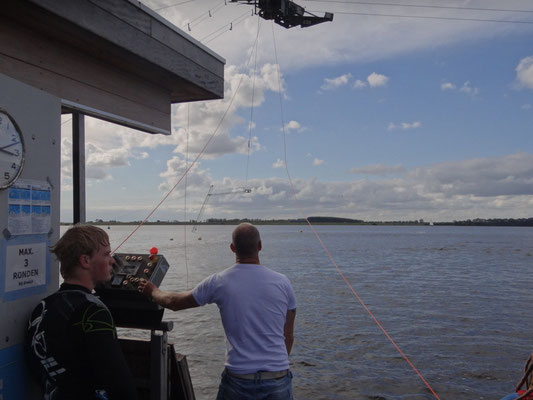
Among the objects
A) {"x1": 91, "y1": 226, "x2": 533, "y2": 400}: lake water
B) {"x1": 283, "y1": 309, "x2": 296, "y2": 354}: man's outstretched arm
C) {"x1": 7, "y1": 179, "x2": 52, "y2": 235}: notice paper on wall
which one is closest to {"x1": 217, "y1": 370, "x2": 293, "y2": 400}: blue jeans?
{"x1": 283, "y1": 309, "x2": 296, "y2": 354}: man's outstretched arm

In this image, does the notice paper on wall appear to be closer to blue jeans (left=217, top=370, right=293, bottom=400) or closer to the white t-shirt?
the white t-shirt

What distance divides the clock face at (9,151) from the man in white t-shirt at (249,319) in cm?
118

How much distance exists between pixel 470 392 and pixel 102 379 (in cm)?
1018

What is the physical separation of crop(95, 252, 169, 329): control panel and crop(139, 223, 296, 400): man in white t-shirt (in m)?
0.12

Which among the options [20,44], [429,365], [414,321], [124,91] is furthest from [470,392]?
[20,44]

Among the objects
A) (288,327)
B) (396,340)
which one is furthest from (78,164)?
(396,340)

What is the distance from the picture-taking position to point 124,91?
15.0 ft

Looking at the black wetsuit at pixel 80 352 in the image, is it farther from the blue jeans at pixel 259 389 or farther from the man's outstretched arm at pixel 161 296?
the blue jeans at pixel 259 389

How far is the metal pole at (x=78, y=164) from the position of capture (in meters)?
4.13

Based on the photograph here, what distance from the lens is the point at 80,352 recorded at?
2121 millimetres

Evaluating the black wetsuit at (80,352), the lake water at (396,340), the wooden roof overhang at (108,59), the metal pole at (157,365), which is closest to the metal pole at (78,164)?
the wooden roof overhang at (108,59)

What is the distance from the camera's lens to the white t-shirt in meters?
3.28

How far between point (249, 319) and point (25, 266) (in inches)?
59.3

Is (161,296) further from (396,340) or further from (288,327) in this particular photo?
(396,340)
